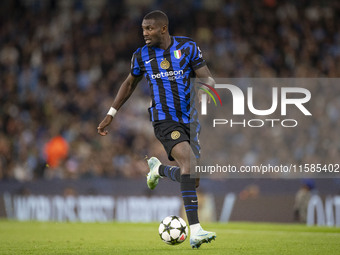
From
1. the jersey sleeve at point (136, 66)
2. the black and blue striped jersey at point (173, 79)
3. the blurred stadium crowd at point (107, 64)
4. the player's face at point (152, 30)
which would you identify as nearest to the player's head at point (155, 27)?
the player's face at point (152, 30)

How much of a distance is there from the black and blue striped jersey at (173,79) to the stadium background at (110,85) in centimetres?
663

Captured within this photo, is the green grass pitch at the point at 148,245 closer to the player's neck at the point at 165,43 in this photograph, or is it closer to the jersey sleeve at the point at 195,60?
the jersey sleeve at the point at 195,60

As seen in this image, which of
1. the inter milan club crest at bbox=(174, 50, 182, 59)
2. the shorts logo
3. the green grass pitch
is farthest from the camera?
the inter milan club crest at bbox=(174, 50, 182, 59)

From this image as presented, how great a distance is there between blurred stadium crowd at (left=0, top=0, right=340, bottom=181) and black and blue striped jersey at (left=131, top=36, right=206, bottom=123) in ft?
23.0

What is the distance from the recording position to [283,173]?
47.2 ft

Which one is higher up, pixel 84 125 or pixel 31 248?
pixel 84 125

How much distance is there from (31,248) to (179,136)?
2027 mm

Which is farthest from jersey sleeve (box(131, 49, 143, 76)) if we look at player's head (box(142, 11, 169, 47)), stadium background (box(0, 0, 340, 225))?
stadium background (box(0, 0, 340, 225))

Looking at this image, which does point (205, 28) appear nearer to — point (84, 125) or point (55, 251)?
point (84, 125)

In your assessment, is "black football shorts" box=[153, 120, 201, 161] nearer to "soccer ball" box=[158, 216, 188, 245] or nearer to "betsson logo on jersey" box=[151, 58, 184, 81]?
"betsson logo on jersey" box=[151, 58, 184, 81]

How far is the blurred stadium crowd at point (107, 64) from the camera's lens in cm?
1664

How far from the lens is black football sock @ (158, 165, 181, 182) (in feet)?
25.8

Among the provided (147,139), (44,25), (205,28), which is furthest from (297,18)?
(44,25)

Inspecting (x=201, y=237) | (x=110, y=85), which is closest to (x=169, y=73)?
(x=201, y=237)
